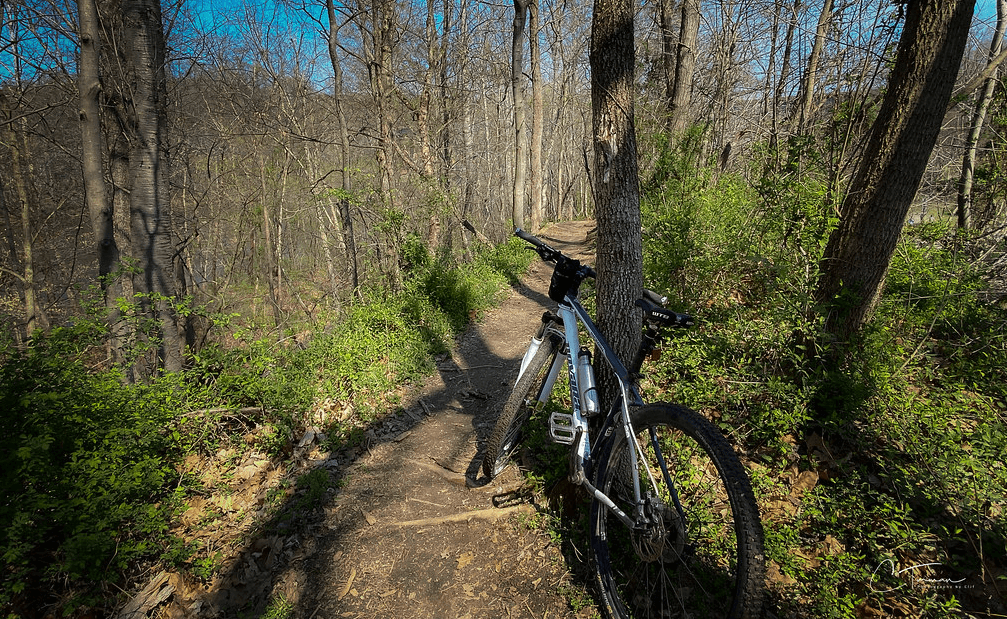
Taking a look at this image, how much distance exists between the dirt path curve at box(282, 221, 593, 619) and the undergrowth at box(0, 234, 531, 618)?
1.45 ft

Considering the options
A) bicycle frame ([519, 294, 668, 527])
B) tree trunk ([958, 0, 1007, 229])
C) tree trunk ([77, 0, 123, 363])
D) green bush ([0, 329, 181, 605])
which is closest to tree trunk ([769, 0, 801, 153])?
tree trunk ([958, 0, 1007, 229])

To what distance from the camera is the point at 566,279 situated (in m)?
2.74

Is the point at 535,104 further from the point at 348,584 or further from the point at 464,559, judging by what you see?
the point at 348,584

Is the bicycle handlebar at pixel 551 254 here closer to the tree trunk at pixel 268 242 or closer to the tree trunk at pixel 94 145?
the tree trunk at pixel 94 145

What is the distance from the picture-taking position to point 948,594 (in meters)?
2.24

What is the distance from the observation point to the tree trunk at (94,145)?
4.27 m

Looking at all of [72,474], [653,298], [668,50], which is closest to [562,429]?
[653,298]

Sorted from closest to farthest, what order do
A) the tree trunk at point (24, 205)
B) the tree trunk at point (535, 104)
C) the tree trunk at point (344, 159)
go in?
1. the tree trunk at point (344, 159)
2. the tree trunk at point (24, 205)
3. the tree trunk at point (535, 104)

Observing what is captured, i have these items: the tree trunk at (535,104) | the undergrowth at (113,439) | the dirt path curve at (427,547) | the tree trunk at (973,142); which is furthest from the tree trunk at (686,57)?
the undergrowth at (113,439)

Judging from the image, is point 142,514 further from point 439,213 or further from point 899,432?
point 439,213

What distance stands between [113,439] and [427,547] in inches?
82.5

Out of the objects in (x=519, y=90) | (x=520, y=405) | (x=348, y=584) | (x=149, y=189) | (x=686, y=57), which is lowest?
(x=348, y=584)

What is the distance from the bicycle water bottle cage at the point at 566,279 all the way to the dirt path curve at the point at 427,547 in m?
1.52

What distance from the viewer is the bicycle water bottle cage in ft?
8.96
